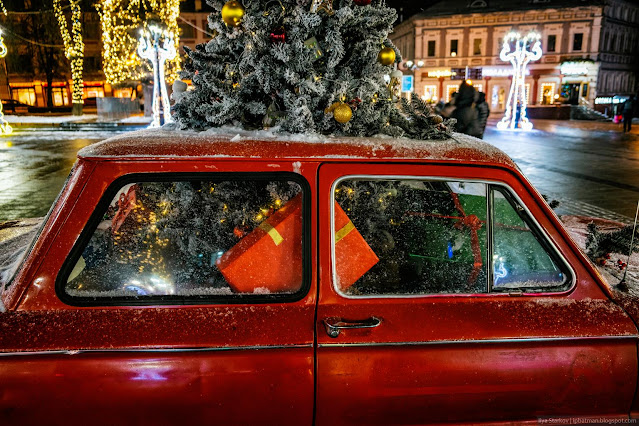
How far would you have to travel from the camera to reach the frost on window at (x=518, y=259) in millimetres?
1695

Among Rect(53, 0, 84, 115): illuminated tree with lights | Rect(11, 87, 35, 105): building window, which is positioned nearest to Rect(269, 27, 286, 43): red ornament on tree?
Rect(53, 0, 84, 115): illuminated tree with lights

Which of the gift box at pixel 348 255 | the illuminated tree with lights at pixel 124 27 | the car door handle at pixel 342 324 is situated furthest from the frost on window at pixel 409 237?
the illuminated tree with lights at pixel 124 27

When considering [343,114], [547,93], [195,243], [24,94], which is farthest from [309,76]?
[24,94]

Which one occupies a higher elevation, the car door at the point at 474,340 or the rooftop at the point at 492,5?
the rooftop at the point at 492,5

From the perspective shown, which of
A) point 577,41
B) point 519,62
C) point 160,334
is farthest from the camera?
point 577,41

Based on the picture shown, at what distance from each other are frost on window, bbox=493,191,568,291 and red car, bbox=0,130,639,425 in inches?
0.5

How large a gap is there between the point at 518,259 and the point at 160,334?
4.86ft

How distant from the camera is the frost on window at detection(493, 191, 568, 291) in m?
1.69

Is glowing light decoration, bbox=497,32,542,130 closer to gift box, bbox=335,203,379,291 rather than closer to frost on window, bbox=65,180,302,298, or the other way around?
frost on window, bbox=65,180,302,298

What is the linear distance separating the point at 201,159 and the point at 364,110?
38.2 inches

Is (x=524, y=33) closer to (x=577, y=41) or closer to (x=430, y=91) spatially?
(x=577, y=41)

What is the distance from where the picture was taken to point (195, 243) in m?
2.14

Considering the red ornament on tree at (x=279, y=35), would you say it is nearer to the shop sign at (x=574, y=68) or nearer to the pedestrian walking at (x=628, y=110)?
the pedestrian walking at (x=628, y=110)

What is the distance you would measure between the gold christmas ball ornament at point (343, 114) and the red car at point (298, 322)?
36 centimetres
